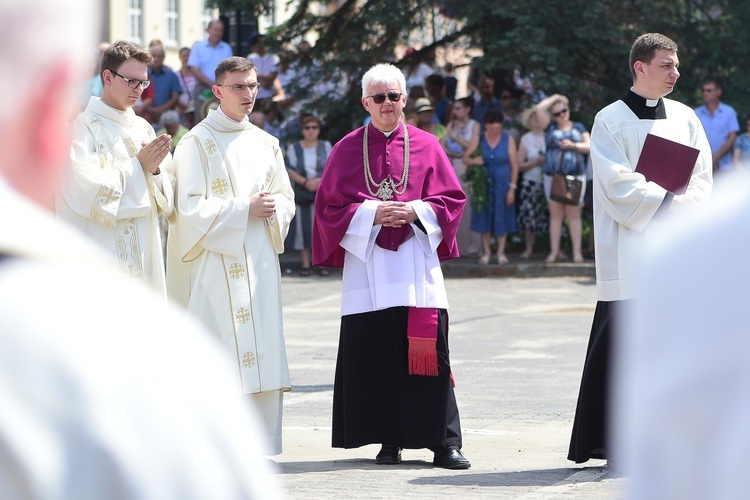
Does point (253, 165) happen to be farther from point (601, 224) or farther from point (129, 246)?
point (601, 224)

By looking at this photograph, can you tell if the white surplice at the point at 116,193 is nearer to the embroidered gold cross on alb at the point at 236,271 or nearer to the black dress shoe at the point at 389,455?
the embroidered gold cross on alb at the point at 236,271

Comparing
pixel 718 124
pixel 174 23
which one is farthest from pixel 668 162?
pixel 174 23

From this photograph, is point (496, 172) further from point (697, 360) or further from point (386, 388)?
point (697, 360)

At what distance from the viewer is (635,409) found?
5.24ft

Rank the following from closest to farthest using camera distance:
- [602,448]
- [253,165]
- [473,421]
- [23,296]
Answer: [23,296] → [602,448] → [253,165] → [473,421]

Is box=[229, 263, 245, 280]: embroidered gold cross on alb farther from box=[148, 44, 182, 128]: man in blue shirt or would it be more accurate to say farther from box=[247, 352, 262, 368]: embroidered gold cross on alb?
box=[148, 44, 182, 128]: man in blue shirt

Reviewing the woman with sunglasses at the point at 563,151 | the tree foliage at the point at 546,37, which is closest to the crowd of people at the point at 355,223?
the woman with sunglasses at the point at 563,151

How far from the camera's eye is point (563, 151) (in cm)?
1717

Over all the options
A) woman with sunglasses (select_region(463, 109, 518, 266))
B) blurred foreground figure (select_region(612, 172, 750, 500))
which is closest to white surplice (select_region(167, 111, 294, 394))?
blurred foreground figure (select_region(612, 172, 750, 500))

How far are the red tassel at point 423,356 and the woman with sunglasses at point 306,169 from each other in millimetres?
10485

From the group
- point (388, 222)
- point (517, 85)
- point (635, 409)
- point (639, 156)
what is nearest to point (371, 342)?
point (388, 222)

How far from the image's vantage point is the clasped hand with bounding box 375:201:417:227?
24.7 feet

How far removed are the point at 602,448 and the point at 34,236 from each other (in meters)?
6.14

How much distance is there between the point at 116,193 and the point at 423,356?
1828 millimetres
